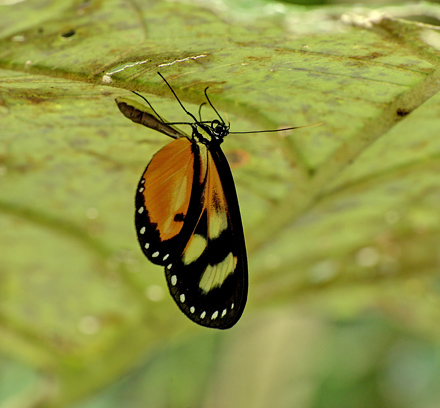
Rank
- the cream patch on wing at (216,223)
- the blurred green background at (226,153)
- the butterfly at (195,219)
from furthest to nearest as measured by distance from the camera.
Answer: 1. the cream patch on wing at (216,223)
2. the butterfly at (195,219)
3. the blurred green background at (226,153)

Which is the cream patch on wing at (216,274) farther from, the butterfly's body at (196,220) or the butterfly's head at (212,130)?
the butterfly's head at (212,130)

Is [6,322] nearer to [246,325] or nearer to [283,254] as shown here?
[283,254]

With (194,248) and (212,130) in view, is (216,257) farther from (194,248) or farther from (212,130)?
(212,130)

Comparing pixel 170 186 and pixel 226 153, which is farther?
pixel 170 186

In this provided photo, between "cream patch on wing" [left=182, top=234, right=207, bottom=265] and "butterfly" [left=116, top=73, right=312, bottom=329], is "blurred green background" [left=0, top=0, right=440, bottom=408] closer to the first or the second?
"butterfly" [left=116, top=73, right=312, bottom=329]

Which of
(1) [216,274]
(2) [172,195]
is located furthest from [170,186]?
(1) [216,274]

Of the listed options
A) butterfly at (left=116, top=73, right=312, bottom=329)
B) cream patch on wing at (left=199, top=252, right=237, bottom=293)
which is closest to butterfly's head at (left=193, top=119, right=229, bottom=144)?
butterfly at (left=116, top=73, right=312, bottom=329)

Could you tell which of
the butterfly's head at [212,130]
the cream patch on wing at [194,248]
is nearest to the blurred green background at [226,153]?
the butterfly's head at [212,130]
